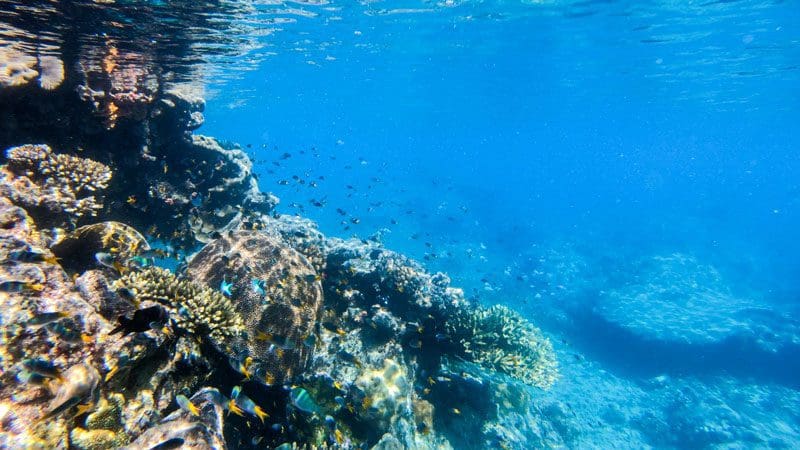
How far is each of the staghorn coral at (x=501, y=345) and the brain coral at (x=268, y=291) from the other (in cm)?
390

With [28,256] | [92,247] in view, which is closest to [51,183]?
[92,247]

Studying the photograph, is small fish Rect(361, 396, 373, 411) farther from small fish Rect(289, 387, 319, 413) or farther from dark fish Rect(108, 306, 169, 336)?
dark fish Rect(108, 306, 169, 336)

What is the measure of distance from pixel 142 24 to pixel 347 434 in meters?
12.8

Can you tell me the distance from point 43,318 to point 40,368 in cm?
92

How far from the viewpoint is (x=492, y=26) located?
23.1 metres

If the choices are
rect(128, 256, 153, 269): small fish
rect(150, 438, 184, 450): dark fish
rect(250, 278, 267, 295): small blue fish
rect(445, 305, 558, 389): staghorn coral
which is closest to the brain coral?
rect(250, 278, 267, 295): small blue fish

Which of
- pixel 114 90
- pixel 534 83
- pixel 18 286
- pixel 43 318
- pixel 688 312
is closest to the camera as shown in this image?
pixel 43 318

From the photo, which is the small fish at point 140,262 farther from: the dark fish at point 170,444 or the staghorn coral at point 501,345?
the staghorn coral at point 501,345

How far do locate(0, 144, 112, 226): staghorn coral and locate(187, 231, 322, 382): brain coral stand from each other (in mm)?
2754

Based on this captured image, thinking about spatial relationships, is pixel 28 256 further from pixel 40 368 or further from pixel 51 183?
pixel 51 183

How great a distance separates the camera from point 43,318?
13.6ft

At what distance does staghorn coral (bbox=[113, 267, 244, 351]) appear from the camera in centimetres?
558

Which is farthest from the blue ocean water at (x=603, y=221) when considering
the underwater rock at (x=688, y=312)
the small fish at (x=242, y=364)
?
the small fish at (x=242, y=364)

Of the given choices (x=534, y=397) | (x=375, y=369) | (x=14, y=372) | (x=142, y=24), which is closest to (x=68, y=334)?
(x=14, y=372)
